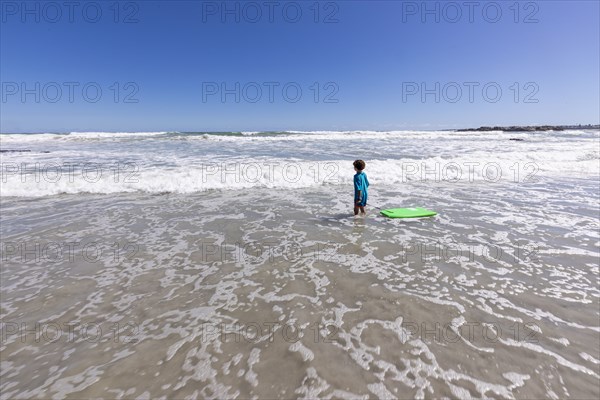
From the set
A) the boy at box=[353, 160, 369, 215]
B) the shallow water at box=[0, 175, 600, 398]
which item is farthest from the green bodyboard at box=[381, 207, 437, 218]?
the boy at box=[353, 160, 369, 215]

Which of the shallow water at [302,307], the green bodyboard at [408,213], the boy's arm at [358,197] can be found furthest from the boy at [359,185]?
the green bodyboard at [408,213]

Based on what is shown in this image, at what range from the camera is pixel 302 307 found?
3535mm

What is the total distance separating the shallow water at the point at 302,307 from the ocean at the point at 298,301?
0.06 ft

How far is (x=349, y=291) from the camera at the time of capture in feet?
12.7

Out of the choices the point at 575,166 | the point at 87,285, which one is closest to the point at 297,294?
the point at 87,285

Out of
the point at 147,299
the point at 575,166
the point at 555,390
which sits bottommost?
the point at 555,390

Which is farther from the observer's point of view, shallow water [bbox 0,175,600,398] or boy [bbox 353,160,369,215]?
boy [bbox 353,160,369,215]

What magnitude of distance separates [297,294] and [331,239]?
6.69ft

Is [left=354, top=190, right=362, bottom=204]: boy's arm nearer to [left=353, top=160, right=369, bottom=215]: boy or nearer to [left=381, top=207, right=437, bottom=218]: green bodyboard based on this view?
[left=353, top=160, right=369, bottom=215]: boy

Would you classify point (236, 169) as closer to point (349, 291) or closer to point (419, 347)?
point (349, 291)

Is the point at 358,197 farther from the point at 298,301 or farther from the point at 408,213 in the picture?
the point at 298,301

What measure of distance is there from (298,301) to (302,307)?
5.4 inches

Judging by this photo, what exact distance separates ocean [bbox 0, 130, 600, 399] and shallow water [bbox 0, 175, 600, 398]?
18 millimetres

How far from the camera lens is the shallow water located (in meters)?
2.51
